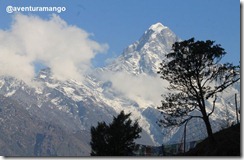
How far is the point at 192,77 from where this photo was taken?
114 ft

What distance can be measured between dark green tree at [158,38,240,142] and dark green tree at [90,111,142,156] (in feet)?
54.0

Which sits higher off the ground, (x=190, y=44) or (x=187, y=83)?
(x=190, y=44)

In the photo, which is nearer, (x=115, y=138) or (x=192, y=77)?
(x=192, y=77)

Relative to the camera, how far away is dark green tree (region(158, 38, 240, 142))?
34281 mm

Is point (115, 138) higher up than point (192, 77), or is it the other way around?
point (192, 77)

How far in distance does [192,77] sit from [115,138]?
20699mm

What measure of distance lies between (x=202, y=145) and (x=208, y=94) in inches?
153

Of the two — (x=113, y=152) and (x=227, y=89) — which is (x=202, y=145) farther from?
(x=113, y=152)

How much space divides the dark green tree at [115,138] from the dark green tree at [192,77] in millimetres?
16452

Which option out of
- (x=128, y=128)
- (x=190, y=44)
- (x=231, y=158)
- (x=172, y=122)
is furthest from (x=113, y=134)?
(x=231, y=158)

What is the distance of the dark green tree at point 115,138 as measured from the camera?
52406 mm

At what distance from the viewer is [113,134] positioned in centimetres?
5412

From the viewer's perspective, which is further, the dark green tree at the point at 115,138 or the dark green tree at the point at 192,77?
the dark green tree at the point at 115,138

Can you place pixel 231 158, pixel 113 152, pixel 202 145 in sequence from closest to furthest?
pixel 231 158
pixel 202 145
pixel 113 152
